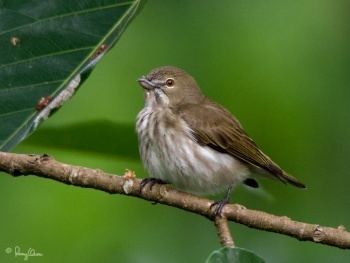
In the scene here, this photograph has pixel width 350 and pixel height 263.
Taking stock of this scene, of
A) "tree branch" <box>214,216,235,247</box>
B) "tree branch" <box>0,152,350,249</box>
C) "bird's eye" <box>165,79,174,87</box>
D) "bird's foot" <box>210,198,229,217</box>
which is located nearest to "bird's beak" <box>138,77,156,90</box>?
"bird's eye" <box>165,79,174,87</box>

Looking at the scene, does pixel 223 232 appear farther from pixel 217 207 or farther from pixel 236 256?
pixel 236 256

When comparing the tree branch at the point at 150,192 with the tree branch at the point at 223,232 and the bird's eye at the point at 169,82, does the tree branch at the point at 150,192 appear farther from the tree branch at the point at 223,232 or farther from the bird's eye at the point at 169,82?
the bird's eye at the point at 169,82

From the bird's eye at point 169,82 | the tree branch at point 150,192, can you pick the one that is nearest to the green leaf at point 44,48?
the tree branch at point 150,192

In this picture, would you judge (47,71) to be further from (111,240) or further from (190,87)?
(190,87)

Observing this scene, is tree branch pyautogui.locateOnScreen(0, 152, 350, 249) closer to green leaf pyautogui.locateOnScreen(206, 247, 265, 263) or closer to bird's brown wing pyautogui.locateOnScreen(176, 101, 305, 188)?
green leaf pyautogui.locateOnScreen(206, 247, 265, 263)

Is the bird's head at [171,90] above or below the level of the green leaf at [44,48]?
above

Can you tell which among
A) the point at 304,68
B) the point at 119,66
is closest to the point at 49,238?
the point at 119,66
